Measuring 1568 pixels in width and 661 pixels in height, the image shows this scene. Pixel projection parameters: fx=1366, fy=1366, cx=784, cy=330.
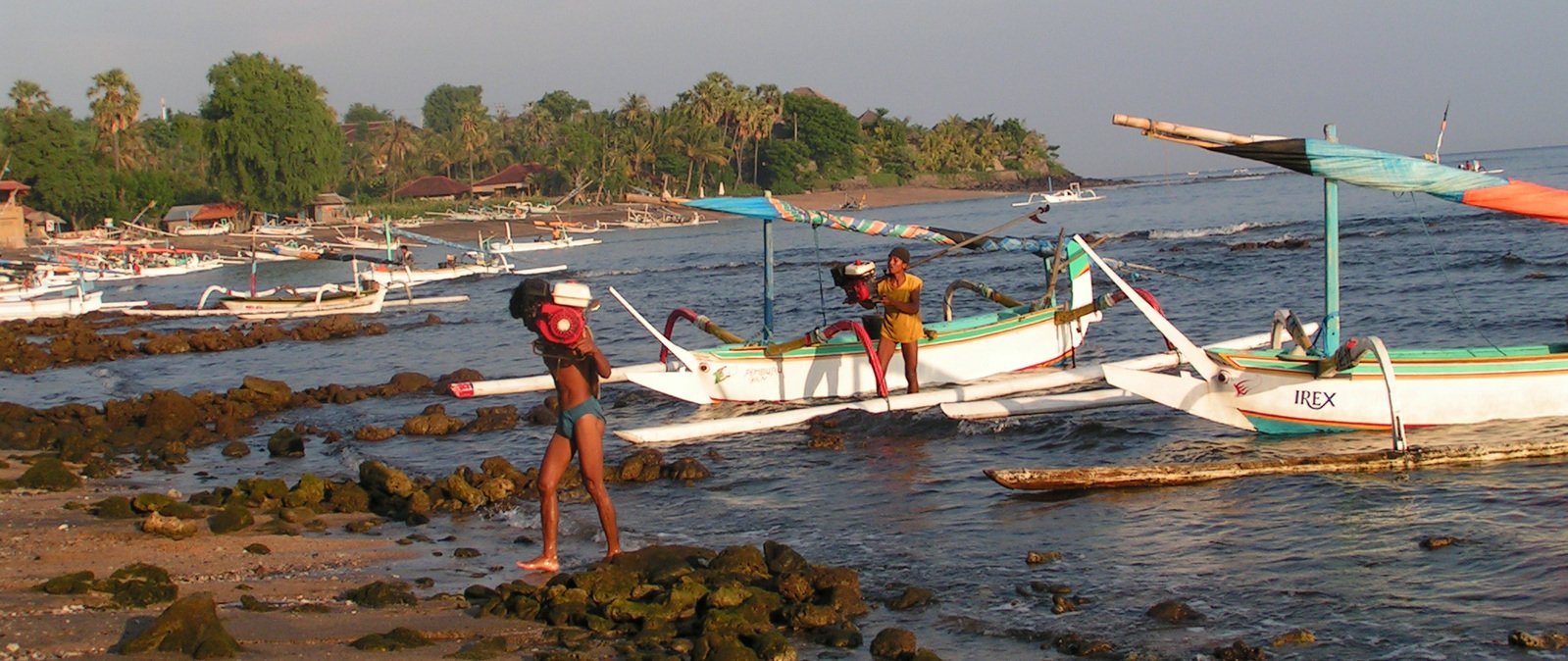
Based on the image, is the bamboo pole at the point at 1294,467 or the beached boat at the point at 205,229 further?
the beached boat at the point at 205,229

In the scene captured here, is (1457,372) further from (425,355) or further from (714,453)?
(425,355)

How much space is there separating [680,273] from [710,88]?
71249 millimetres

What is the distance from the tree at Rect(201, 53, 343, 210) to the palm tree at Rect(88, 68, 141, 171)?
9512 mm

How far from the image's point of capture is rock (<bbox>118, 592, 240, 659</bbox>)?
244 inches

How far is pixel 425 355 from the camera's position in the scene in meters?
25.5

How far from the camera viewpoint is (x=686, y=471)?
12.3 m

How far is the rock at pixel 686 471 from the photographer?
1227 centimetres

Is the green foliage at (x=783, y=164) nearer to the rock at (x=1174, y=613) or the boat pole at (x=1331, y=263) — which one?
the boat pole at (x=1331, y=263)

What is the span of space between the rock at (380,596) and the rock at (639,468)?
4446 mm

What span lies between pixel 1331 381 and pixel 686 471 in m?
5.63

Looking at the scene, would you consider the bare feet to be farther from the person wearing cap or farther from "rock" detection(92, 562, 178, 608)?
the person wearing cap

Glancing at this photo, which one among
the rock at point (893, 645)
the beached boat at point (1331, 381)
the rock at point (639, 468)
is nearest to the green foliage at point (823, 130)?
the rock at point (639, 468)

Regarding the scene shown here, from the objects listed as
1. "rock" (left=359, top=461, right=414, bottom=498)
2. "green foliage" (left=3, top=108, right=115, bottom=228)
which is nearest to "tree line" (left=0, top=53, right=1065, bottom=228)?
"green foliage" (left=3, top=108, right=115, bottom=228)

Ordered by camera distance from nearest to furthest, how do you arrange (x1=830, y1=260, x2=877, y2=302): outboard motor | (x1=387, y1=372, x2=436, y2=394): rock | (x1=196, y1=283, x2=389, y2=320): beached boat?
1. (x1=830, y1=260, x2=877, y2=302): outboard motor
2. (x1=387, y1=372, x2=436, y2=394): rock
3. (x1=196, y1=283, x2=389, y2=320): beached boat
